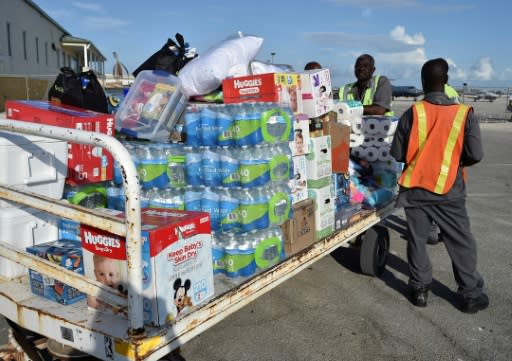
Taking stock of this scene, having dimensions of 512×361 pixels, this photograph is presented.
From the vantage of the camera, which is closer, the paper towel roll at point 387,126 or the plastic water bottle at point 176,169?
the plastic water bottle at point 176,169

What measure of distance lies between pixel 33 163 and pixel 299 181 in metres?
2.08

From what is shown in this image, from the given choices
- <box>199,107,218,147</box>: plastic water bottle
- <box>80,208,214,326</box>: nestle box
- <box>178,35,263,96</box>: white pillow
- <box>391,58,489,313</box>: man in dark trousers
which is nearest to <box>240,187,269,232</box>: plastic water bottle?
<box>199,107,218,147</box>: plastic water bottle

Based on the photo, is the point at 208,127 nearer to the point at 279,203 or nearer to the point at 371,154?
the point at 279,203

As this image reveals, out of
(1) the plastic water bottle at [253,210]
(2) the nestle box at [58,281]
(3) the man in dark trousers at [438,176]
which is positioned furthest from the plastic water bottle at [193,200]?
(3) the man in dark trousers at [438,176]

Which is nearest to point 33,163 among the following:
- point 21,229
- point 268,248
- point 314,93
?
point 21,229

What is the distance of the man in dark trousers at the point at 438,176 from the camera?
413 centimetres

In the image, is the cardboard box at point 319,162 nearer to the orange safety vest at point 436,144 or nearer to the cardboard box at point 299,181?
the cardboard box at point 299,181

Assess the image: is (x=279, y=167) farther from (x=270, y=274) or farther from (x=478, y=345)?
(x=478, y=345)

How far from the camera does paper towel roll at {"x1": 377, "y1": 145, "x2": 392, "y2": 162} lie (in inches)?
225

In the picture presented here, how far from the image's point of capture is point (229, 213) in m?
3.59

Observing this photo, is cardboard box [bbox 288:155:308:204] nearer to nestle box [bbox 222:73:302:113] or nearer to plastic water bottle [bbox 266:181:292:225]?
plastic water bottle [bbox 266:181:292:225]

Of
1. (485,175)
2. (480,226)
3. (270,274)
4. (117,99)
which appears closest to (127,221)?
(270,274)

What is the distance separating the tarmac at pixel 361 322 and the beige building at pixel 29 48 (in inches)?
525

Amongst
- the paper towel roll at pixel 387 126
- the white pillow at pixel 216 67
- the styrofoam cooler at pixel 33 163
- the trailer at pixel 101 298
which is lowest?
the trailer at pixel 101 298
